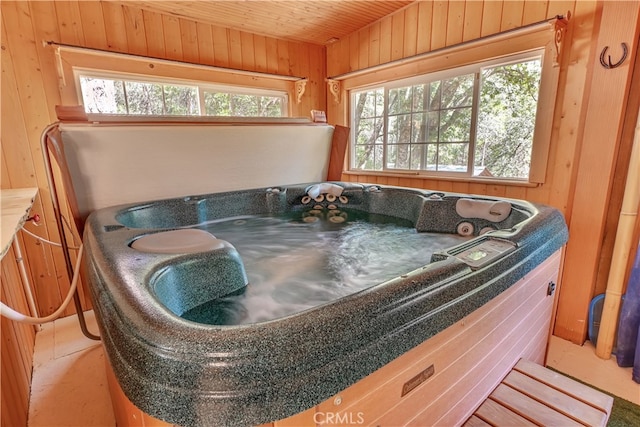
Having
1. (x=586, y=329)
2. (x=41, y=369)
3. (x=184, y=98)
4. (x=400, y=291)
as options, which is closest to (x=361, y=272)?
(x=400, y=291)

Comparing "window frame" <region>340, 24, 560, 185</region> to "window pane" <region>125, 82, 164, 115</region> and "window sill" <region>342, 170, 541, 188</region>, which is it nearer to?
"window sill" <region>342, 170, 541, 188</region>

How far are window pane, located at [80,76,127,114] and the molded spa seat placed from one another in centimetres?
197

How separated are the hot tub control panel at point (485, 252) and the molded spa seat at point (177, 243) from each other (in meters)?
0.76

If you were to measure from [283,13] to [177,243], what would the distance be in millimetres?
2446

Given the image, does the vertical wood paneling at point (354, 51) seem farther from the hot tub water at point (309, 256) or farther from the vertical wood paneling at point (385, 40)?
the hot tub water at point (309, 256)

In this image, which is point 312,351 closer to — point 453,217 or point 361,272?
point 361,272

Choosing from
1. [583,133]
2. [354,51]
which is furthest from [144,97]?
[583,133]

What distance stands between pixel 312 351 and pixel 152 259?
23.4 inches

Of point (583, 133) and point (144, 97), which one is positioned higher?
point (144, 97)

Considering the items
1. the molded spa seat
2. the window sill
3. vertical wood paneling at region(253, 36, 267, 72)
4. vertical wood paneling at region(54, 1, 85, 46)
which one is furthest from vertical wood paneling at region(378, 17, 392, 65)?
the molded spa seat

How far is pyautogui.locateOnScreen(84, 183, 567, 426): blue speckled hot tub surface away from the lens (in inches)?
18.7

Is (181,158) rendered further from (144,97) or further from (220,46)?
(220,46)

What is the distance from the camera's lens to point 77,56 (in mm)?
2299

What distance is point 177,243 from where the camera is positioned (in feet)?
3.52
